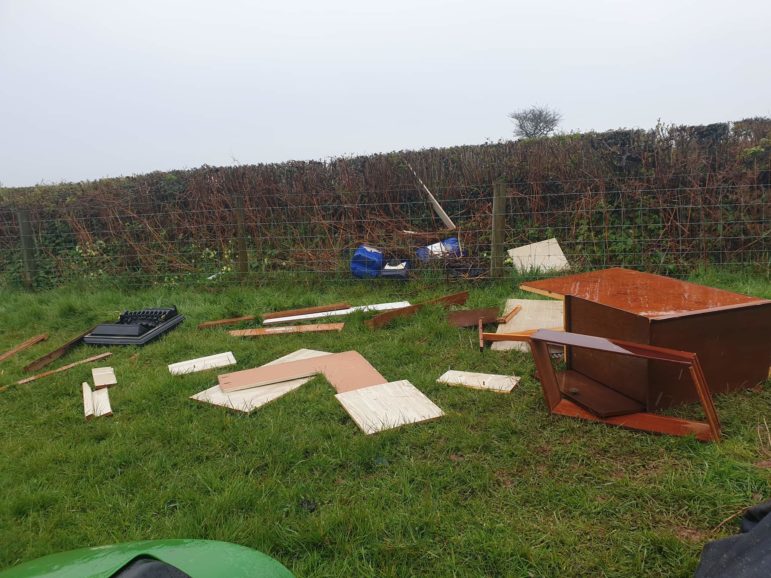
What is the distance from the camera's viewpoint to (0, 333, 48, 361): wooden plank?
461 centimetres

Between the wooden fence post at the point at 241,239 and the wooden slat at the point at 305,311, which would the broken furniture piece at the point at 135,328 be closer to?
the wooden slat at the point at 305,311

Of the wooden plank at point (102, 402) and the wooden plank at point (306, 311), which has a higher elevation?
the wooden plank at point (306, 311)

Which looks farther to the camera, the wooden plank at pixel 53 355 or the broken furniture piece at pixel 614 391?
the wooden plank at pixel 53 355

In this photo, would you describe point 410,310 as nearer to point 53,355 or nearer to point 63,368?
point 63,368

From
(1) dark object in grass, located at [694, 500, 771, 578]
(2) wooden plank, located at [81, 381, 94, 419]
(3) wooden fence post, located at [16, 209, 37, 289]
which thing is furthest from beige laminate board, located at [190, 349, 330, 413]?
(3) wooden fence post, located at [16, 209, 37, 289]

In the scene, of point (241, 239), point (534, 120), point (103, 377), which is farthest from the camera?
point (534, 120)

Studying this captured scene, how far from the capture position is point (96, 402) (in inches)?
130

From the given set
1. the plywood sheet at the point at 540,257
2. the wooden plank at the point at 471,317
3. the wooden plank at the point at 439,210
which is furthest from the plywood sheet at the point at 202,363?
the plywood sheet at the point at 540,257

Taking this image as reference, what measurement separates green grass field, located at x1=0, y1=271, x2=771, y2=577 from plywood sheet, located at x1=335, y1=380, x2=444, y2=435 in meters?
0.11

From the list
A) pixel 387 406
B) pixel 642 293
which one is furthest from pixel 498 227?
pixel 387 406

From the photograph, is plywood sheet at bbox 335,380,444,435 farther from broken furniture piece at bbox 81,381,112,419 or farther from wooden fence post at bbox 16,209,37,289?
wooden fence post at bbox 16,209,37,289

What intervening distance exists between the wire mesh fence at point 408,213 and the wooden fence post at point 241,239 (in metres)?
0.01

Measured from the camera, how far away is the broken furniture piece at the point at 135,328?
4.73 m

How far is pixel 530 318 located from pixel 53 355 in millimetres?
4381
